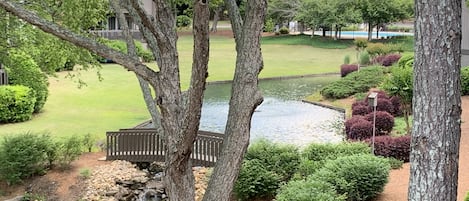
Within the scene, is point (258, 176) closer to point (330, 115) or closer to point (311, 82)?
point (330, 115)

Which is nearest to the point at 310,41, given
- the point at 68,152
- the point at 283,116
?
the point at 283,116

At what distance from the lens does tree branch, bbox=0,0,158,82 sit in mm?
4941

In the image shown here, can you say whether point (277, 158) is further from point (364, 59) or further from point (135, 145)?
point (364, 59)

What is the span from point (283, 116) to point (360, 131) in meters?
4.98

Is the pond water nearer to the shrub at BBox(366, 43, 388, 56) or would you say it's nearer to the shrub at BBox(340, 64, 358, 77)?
the shrub at BBox(340, 64, 358, 77)

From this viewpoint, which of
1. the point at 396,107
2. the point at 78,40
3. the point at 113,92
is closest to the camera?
the point at 78,40

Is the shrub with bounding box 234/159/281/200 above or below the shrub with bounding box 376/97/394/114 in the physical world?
below

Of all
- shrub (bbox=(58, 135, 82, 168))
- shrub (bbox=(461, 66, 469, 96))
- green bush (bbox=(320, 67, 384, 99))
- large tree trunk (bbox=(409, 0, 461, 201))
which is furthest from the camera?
green bush (bbox=(320, 67, 384, 99))

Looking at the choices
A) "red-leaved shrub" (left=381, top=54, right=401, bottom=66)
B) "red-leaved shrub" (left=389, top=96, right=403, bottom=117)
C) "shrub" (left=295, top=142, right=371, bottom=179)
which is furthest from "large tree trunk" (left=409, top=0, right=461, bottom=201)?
"red-leaved shrub" (left=381, top=54, right=401, bottom=66)

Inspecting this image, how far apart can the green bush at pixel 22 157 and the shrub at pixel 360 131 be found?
7.49m

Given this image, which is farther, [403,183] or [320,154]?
[320,154]

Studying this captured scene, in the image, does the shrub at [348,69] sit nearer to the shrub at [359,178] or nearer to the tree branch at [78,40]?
the shrub at [359,178]

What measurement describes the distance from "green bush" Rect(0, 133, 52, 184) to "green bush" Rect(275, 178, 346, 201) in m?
6.41

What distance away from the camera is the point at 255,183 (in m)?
10.2
